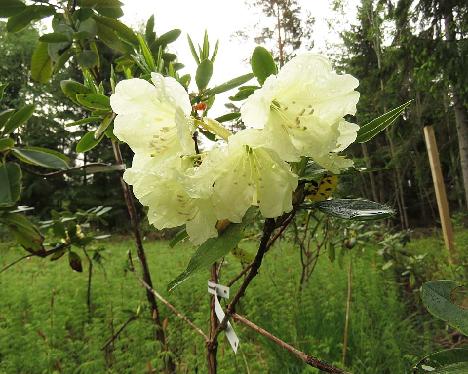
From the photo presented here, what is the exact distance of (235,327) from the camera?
2246mm

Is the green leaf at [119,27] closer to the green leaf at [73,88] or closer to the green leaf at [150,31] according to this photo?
the green leaf at [150,31]

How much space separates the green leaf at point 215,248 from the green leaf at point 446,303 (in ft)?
0.65

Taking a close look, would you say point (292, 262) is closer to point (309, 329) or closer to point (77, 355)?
point (309, 329)

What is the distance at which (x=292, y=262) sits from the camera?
13.9 feet

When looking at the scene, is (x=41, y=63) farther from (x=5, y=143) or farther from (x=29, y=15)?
(x=5, y=143)

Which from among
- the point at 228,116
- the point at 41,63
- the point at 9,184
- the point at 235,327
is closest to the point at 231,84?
the point at 228,116

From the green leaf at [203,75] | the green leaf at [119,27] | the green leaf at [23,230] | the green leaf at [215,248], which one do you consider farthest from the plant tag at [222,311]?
the green leaf at [119,27]

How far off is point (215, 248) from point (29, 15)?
882 mm

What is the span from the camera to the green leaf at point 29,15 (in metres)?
0.97

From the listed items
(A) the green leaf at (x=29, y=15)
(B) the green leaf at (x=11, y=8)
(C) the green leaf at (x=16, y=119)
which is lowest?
(C) the green leaf at (x=16, y=119)

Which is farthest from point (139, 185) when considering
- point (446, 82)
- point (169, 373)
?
point (446, 82)

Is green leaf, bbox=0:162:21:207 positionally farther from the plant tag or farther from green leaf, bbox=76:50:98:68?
the plant tag

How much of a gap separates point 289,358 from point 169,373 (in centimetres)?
72

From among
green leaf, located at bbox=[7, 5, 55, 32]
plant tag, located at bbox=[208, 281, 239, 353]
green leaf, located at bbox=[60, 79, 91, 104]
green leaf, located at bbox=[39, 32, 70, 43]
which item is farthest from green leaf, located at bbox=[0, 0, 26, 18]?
plant tag, located at bbox=[208, 281, 239, 353]
